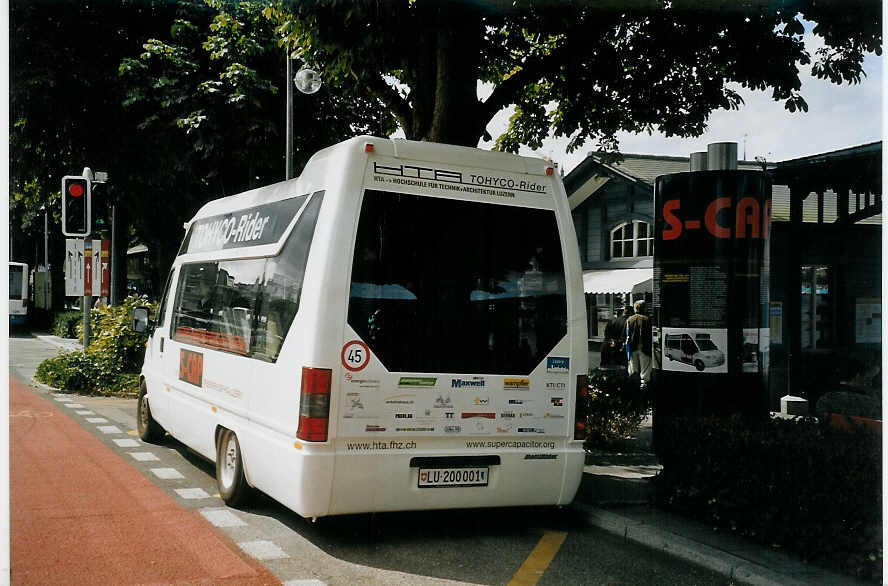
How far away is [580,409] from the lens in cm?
662

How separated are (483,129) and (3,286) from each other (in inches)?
254

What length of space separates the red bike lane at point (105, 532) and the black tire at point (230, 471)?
1.07ft

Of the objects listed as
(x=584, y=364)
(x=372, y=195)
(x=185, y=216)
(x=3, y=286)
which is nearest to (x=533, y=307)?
(x=584, y=364)

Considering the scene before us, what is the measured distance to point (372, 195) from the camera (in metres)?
6.08

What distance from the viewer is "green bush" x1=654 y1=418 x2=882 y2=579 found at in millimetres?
5438

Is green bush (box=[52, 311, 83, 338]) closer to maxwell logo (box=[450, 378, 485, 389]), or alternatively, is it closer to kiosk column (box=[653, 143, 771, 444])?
kiosk column (box=[653, 143, 771, 444])

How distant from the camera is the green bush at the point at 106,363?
15812mm

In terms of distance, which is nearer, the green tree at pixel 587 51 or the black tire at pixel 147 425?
the green tree at pixel 587 51

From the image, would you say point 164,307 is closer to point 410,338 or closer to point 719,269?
point 410,338

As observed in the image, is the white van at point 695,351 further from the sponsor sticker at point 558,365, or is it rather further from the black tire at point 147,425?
the black tire at point 147,425

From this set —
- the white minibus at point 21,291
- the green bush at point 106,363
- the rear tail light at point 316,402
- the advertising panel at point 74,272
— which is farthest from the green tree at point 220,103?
the white minibus at point 21,291

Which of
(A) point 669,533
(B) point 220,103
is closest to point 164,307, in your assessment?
(A) point 669,533

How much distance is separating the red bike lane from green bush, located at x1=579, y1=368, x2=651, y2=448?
4553mm

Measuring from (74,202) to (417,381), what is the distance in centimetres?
924
